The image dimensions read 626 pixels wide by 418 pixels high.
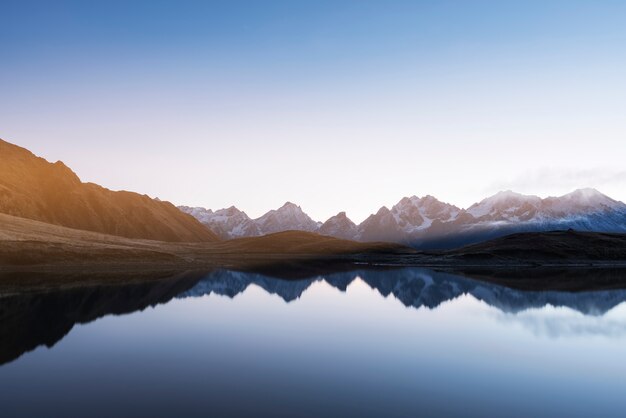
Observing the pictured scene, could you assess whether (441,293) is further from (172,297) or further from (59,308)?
(59,308)

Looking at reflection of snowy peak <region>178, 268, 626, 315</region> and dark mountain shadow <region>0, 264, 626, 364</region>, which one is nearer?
dark mountain shadow <region>0, 264, 626, 364</region>

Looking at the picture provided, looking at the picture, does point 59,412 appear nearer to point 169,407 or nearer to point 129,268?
point 169,407

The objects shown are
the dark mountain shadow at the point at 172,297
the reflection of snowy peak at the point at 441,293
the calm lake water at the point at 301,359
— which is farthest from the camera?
the reflection of snowy peak at the point at 441,293

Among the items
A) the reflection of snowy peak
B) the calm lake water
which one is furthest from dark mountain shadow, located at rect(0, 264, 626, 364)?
the calm lake water

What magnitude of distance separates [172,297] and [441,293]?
51.1m

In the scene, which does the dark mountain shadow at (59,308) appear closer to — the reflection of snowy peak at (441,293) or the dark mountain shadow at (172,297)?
the dark mountain shadow at (172,297)

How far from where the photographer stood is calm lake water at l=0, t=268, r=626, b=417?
2405 cm

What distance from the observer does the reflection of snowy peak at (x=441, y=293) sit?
241 feet

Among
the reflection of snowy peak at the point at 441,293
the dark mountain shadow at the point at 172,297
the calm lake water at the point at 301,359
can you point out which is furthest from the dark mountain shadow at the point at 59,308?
the reflection of snowy peak at the point at 441,293

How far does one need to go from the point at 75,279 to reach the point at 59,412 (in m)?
73.1

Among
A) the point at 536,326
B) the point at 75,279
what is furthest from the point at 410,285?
the point at 75,279

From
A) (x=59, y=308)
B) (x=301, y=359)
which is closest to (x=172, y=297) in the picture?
(x=59, y=308)

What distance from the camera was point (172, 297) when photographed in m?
72.4

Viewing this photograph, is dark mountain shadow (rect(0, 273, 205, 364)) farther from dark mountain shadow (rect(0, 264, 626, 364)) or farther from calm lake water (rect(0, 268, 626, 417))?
calm lake water (rect(0, 268, 626, 417))
